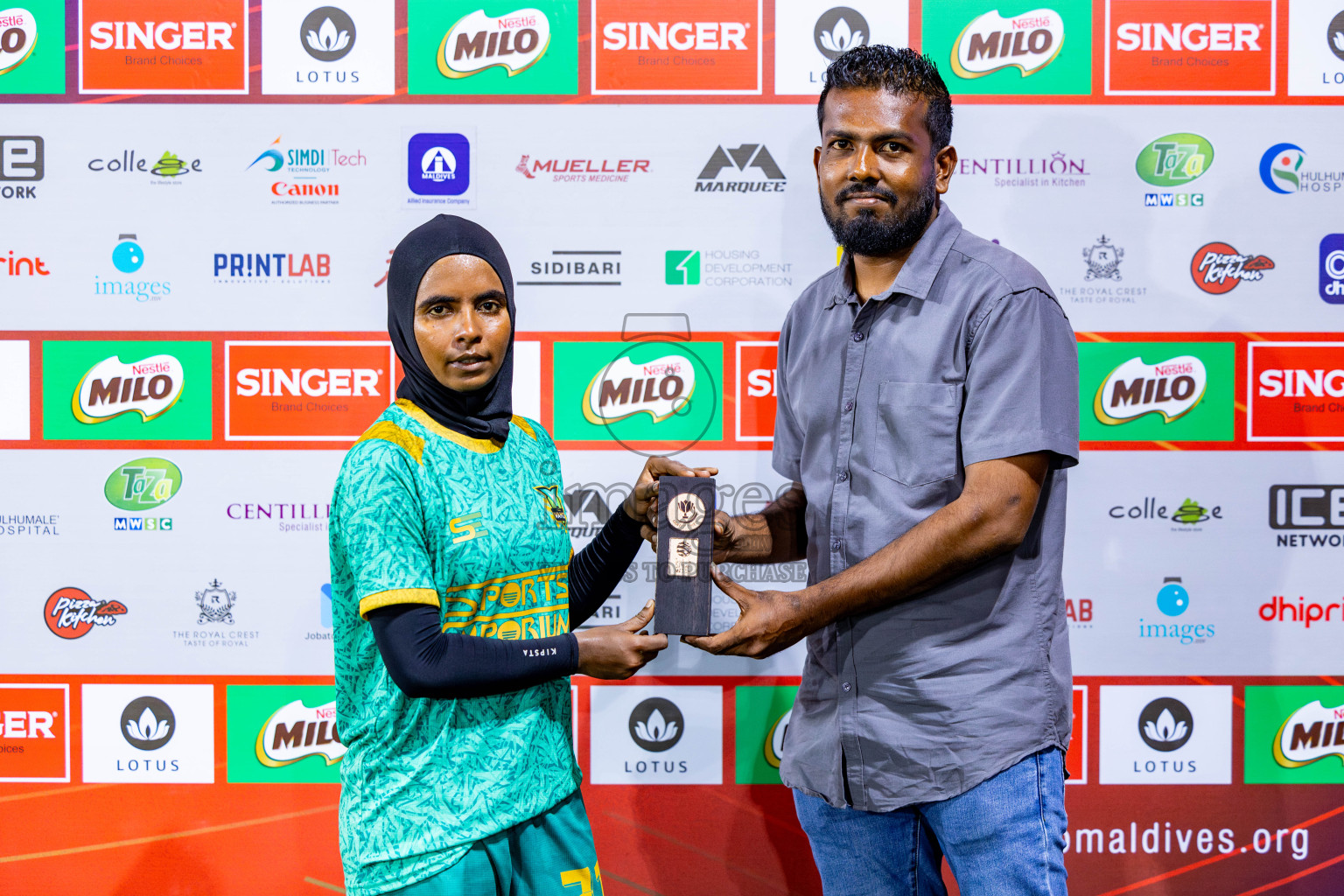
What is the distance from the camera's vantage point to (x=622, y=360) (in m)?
2.43

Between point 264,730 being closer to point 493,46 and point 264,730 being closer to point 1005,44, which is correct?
point 493,46

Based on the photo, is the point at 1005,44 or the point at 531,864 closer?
the point at 531,864

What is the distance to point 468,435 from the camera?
4.67 feet

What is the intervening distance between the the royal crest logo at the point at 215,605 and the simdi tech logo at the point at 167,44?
4.47ft

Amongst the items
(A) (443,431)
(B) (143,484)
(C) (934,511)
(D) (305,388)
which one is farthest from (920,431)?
(B) (143,484)

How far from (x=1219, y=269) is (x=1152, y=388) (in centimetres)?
37

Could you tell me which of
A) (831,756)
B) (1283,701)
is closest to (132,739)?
(831,756)

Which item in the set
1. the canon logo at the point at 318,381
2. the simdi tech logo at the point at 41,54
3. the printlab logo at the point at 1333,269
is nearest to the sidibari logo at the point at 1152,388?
the printlab logo at the point at 1333,269

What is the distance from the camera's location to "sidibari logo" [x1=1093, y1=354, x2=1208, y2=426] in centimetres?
242

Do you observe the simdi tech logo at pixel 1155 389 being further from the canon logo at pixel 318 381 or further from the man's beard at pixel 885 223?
the canon logo at pixel 318 381

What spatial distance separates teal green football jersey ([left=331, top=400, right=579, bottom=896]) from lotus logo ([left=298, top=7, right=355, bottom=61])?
1.48 m

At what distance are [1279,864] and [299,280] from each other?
315 cm

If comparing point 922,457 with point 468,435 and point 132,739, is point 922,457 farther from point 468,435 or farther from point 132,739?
point 132,739

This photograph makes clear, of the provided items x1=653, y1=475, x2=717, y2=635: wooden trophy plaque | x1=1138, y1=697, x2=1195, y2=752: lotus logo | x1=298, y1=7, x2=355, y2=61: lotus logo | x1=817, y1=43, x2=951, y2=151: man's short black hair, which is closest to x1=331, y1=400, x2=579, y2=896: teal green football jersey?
x1=653, y1=475, x2=717, y2=635: wooden trophy plaque
